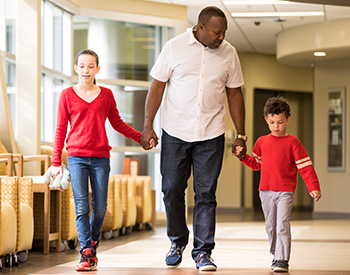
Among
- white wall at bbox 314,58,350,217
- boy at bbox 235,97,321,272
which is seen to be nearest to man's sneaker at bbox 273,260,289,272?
boy at bbox 235,97,321,272

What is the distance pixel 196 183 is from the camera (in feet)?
13.0

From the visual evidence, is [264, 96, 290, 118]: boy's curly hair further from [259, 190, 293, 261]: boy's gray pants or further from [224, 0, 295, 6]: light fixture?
[224, 0, 295, 6]: light fixture

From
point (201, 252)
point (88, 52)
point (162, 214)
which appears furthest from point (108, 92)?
point (162, 214)

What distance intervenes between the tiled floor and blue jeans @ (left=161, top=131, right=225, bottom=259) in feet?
0.69

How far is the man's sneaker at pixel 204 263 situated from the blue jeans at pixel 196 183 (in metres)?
0.04

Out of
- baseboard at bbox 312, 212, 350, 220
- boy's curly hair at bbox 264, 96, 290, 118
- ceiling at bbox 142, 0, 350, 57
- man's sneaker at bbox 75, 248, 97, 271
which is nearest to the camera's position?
man's sneaker at bbox 75, 248, 97, 271

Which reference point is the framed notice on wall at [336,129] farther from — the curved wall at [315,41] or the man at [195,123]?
the man at [195,123]

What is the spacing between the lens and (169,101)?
3994mm

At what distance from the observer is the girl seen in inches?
155

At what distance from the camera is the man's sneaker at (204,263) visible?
12.5ft

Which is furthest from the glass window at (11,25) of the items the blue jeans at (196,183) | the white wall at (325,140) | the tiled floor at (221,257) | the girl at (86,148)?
the white wall at (325,140)

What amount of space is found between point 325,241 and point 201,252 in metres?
3.03

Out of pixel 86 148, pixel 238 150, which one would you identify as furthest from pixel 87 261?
pixel 238 150

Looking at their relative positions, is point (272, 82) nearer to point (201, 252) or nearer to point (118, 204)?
point (118, 204)
